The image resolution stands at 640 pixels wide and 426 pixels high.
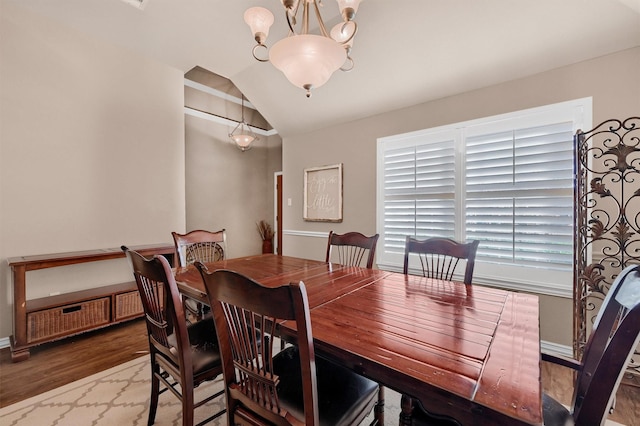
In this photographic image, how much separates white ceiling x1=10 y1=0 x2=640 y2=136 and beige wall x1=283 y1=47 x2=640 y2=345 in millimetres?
102

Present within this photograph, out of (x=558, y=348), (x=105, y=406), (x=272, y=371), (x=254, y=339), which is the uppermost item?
(x=254, y=339)

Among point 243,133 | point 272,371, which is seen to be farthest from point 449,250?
point 243,133

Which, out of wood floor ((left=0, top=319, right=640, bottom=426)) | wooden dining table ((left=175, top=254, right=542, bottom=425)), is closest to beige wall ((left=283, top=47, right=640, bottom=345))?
wood floor ((left=0, top=319, right=640, bottom=426))

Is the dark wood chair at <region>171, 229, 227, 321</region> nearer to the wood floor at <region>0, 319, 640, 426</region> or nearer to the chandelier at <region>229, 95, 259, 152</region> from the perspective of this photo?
the wood floor at <region>0, 319, 640, 426</region>

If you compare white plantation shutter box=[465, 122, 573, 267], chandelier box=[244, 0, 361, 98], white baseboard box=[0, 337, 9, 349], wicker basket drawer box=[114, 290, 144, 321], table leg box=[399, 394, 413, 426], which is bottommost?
white baseboard box=[0, 337, 9, 349]

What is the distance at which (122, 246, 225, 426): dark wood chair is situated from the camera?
121 centimetres

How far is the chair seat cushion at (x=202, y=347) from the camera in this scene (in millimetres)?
1360

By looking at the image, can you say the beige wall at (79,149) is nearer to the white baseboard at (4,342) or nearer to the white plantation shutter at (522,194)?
the white baseboard at (4,342)

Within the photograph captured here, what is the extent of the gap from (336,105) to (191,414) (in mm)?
3286

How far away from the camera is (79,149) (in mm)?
2824

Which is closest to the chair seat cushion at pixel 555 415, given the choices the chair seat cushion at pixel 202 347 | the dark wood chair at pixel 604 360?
the dark wood chair at pixel 604 360

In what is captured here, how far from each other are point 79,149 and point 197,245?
1.72 m

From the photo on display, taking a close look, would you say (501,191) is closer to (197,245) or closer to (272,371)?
(272,371)

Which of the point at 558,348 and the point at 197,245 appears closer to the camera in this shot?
the point at 558,348
